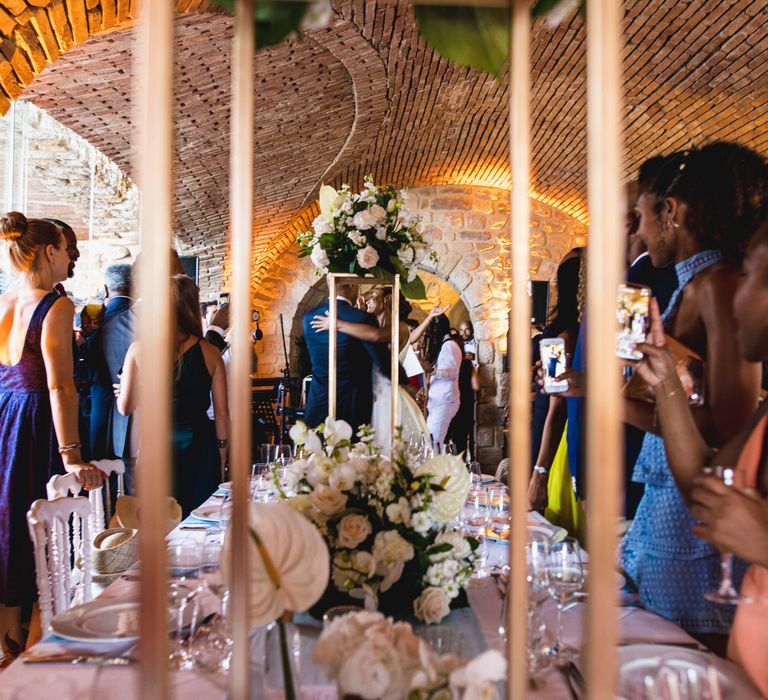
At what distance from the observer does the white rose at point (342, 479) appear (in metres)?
1.44

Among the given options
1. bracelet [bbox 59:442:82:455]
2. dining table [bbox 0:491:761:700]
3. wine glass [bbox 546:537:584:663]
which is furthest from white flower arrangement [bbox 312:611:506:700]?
bracelet [bbox 59:442:82:455]

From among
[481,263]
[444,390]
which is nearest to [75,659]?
[444,390]

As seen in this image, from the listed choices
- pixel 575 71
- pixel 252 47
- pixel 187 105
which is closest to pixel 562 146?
pixel 575 71

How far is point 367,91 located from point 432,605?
19.3 ft

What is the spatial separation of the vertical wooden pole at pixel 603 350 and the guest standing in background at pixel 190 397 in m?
2.91

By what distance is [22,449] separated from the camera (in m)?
2.88

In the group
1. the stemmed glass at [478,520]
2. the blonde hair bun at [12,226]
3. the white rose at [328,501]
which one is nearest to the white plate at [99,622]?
the white rose at [328,501]

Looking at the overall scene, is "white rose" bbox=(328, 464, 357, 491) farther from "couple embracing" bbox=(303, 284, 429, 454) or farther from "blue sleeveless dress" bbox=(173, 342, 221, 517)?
"couple embracing" bbox=(303, 284, 429, 454)

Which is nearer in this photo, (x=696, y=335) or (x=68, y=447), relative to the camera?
(x=696, y=335)

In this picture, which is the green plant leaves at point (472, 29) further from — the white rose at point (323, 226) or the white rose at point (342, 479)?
the white rose at point (323, 226)

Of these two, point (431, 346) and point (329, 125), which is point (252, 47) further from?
point (431, 346)

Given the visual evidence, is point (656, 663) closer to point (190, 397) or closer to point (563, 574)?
point (563, 574)

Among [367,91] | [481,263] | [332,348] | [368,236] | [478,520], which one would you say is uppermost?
[367,91]

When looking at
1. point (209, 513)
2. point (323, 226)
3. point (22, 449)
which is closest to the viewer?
point (209, 513)
